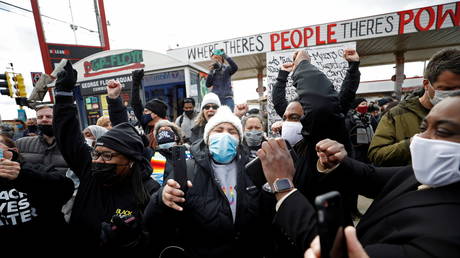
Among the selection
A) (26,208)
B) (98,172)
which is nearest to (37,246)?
(26,208)

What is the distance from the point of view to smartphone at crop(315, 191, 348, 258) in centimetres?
46

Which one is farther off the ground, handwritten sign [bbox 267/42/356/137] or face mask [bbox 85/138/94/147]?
handwritten sign [bbox 267/42/356/137]

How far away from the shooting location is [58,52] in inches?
411

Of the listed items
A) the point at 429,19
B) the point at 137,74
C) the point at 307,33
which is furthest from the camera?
the point at 307,33

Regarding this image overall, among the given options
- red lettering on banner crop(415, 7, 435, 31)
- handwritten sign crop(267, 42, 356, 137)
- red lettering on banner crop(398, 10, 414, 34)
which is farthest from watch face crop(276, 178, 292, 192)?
red lettering on banner crop(415, 7, 435, 31)

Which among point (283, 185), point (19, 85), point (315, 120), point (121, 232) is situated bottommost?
point (121, 232)

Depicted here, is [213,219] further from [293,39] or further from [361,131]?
[293,39]

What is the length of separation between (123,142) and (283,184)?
137cm

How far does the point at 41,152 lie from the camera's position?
8.18ft

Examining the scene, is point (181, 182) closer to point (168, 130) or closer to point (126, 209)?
point (126, 209)

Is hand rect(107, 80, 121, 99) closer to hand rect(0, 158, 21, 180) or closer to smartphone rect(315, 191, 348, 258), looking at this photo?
hand rect(0, 158, 21, 180)

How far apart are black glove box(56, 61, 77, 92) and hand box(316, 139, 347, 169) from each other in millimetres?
1940

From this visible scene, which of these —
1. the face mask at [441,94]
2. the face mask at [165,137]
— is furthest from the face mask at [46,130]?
the face mask at [441,94]

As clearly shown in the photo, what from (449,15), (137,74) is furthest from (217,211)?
(449,15)
